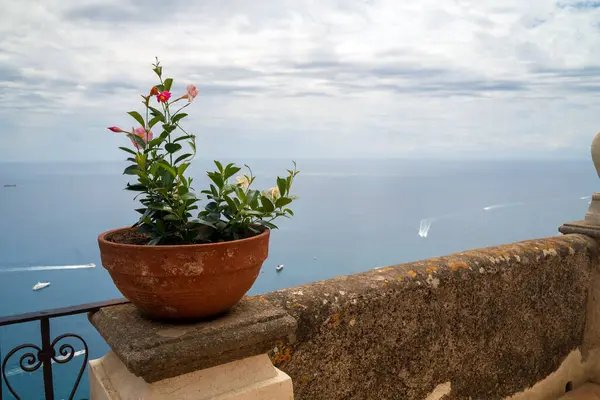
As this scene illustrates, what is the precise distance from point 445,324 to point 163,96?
189 cm

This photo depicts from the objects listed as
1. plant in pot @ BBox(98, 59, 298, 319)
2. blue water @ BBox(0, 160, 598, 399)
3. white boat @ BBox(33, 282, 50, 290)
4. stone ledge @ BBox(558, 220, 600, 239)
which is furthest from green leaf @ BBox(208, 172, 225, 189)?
white boat @ BBox(33, 282, 50, 290)

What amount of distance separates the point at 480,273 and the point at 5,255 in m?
56.1

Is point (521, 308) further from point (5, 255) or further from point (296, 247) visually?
point (296, 247)

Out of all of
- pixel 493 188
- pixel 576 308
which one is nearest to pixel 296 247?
pixel 576 308

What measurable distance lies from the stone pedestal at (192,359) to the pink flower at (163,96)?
2.16ft

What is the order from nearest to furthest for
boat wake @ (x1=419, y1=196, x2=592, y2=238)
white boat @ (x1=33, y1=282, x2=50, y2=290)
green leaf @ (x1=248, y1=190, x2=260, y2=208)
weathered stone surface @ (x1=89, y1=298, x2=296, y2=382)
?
weathered stone surface @ (x1=89, y1=298, x2=296, y2=382), green leaf @ (x1=248, y1=190, x2=260, y2=208), white boat @ (x1=33, y1=282, x2=50, y2=290), boat wake @ (x1=419, y1=196, x2=592, y2=238)

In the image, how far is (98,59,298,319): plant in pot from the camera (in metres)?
1.32

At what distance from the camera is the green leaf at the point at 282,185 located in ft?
4.95

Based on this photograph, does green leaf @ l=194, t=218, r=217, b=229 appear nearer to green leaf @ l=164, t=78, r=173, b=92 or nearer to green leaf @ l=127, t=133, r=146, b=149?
green leaf @ l=127, t=133, r=146, b=149

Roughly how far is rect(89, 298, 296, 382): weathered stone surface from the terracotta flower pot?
55 mm

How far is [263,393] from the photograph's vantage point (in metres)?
1.46

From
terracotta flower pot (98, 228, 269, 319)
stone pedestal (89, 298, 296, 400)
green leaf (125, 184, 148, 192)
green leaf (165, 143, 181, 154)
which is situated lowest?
stone pedestal (89, 298, 296, 400)

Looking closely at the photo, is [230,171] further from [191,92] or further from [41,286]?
[41,286]

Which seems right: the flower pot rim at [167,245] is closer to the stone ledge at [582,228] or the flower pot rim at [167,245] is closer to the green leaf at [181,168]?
the green leaf at [181,168]
